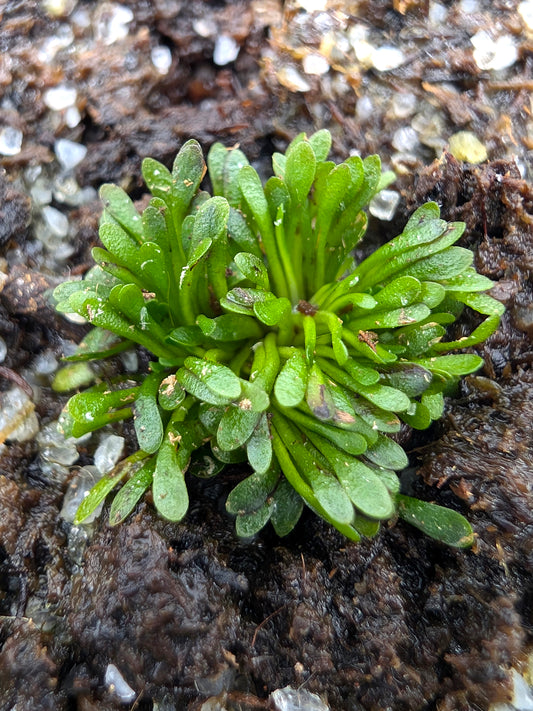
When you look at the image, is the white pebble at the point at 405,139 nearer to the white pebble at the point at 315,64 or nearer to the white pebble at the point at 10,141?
the white pebble at the point at 315,64

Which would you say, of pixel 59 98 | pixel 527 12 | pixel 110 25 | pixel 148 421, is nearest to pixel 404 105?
pixel 527 12

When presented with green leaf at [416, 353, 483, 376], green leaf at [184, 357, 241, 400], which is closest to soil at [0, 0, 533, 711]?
green leaf at [416, 353, 483, 376]

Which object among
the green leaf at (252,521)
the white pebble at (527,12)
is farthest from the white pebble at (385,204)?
the green leaf at (252,521)

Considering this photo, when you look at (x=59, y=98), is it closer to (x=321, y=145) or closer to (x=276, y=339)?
(x=321, y=145)

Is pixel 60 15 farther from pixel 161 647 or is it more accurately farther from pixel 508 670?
pixel 508 670

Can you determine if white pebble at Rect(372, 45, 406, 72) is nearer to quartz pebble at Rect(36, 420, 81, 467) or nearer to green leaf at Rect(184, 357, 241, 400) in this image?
green leaf at Rect(184, 357, 241, 400)
